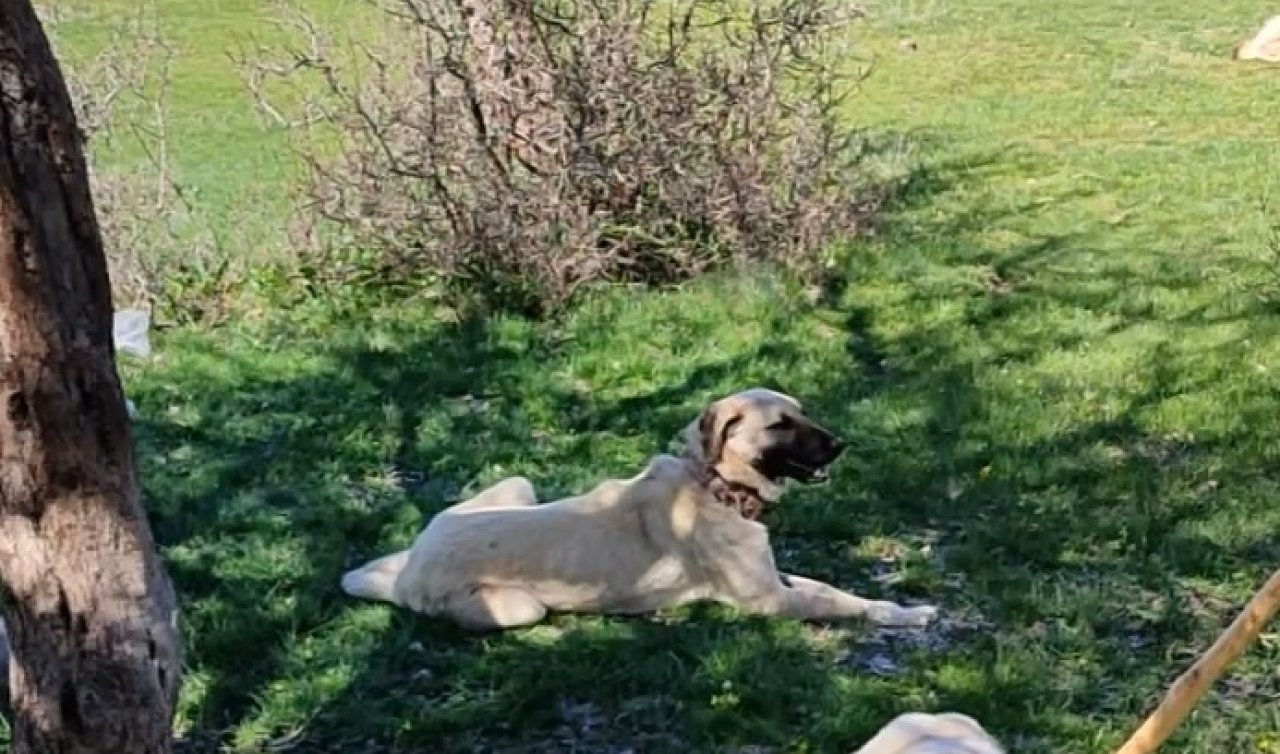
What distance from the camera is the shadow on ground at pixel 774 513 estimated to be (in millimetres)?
4883

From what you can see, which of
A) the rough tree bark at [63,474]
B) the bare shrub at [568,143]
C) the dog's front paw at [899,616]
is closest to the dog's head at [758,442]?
the dog's front paw at [899,616]

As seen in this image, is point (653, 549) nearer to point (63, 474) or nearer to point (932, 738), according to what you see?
point (932, 738)

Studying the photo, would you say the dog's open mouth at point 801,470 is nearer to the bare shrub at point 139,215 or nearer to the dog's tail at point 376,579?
the dog's tail at point 376,579

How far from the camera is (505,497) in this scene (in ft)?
20.0

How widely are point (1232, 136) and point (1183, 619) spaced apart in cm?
1043

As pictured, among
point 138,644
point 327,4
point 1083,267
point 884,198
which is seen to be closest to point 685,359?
point 1083,267

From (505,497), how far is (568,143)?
4.10 metres

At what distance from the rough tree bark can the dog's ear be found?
2.32 meters

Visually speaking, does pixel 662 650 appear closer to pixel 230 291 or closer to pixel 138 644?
pixel 138 644

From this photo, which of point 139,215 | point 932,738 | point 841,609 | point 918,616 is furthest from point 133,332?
point 932,738

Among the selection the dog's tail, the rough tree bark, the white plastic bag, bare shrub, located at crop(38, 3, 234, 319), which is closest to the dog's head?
the dog's tail

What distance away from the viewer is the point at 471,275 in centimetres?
965

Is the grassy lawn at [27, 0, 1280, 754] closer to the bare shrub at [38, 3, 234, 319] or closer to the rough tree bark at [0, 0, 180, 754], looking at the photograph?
the bare shrub at [38, 3, 234, 319]

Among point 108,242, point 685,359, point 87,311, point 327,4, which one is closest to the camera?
point 87,311
